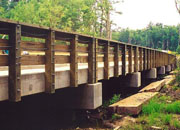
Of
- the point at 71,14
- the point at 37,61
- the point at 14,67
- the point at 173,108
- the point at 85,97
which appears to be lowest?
the point at 173,108

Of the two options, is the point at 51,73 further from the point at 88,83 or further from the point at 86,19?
the point at 86,19

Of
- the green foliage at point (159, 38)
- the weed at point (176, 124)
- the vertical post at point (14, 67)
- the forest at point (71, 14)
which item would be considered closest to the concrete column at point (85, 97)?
the weed at point (176, 124)

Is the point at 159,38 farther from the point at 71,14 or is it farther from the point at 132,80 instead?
the point at 132,80

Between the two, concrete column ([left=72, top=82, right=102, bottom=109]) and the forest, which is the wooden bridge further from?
the forest

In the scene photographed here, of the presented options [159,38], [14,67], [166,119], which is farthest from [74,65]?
[159,38]

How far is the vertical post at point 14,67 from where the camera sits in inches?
189

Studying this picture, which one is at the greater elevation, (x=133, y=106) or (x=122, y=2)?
(x=122, y=2)

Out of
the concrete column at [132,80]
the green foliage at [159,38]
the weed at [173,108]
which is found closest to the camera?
the weed at [173,108]

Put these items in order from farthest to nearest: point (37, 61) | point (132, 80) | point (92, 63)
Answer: point (132, 80), point (92, 63), point (37, 61)

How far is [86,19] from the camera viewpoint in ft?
147

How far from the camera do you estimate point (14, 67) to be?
15.8 ft

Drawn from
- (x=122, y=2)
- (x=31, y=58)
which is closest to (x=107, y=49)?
(x=31, y=58)

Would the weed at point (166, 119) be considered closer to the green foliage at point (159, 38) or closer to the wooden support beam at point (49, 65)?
the wooden support beam at point (49, 65)

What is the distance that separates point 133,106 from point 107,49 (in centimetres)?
254
